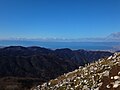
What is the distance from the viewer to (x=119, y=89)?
19.9 metres

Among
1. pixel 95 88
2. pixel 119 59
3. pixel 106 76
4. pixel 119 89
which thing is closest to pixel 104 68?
pixel 119 59

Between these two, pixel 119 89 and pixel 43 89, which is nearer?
pixel 119 89

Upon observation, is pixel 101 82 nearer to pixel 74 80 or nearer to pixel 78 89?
pixel 78 89

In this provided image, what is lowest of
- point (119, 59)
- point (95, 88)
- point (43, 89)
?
point (43, 89)

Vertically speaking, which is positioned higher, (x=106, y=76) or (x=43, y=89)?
(x=106, y=76)

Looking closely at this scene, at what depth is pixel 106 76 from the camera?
2481 centimetres

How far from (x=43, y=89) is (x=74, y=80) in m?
6.60

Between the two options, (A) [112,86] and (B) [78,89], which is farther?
(B) [78,89]

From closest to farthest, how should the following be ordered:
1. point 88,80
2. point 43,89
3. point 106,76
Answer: point 106,76 → point 88,80 → point 43,89

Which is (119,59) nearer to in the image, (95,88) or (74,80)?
(74,80)

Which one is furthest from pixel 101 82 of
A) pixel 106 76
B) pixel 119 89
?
pixel 119 89

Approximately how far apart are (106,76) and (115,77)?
1960 mm

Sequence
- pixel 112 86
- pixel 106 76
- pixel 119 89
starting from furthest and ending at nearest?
pixel 106 76
pixel 112 86
pixel 119 89

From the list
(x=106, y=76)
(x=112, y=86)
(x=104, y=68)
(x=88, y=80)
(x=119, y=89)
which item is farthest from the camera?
(x=104, y=68)
